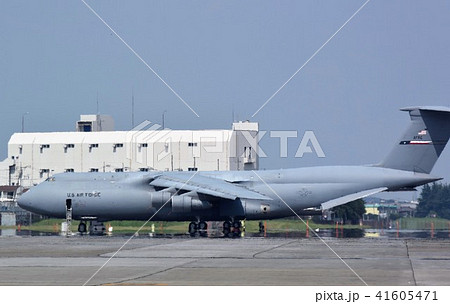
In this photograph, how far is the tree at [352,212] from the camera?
238 ft

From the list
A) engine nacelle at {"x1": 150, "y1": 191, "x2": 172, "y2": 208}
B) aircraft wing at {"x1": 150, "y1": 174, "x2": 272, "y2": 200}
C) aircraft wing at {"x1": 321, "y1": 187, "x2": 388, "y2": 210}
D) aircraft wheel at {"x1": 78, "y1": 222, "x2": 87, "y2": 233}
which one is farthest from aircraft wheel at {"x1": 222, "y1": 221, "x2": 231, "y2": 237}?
aircraft wheel at {"x1": 78, "y1": 222, "x2": 87, "y2": 233}

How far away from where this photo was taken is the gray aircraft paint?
4891 centimetres

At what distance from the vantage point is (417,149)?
49.0 m

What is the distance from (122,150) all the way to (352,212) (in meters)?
35.4

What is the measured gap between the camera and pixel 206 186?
161 feet

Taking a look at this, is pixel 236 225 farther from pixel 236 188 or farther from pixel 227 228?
pixel 236 188

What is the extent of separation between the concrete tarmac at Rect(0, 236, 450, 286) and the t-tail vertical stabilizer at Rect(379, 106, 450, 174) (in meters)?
8.11

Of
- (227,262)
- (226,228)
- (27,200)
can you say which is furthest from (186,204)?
(227,262)

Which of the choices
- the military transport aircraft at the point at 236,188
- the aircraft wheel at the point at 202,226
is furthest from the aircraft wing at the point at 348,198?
the aircraft wheel at the point at 202,226

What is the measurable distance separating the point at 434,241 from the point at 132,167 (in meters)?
62.2

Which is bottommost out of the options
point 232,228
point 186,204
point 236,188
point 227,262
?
point 227,262

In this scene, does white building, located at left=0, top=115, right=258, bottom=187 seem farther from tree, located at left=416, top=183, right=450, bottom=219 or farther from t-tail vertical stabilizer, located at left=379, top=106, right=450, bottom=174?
t-tail vertical stabilizer, located at left=379, top=106, right=450, bottom=174

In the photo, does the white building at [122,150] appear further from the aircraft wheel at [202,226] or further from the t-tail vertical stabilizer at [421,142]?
the t-tail vertical stabilizer at [421,142]
